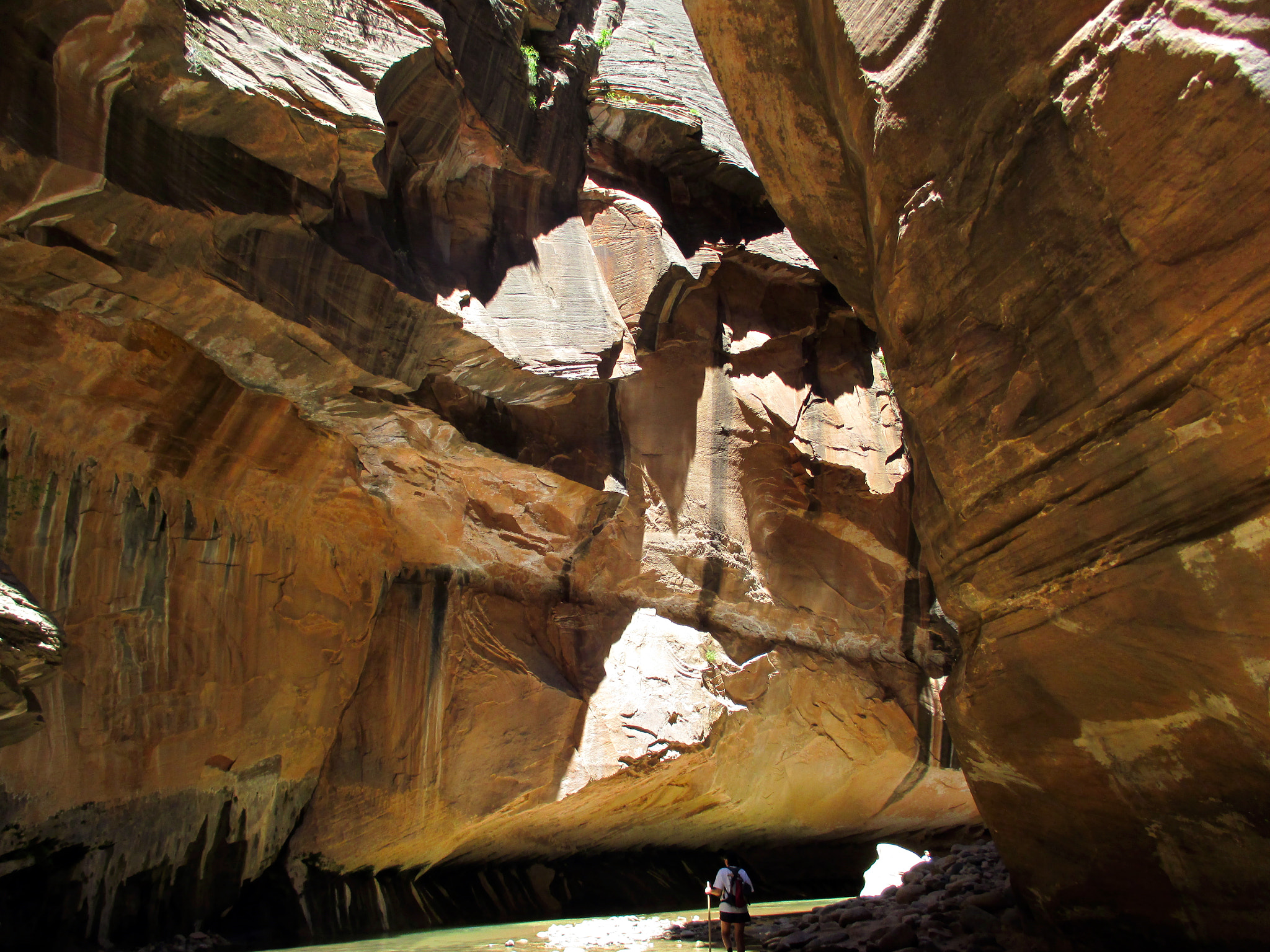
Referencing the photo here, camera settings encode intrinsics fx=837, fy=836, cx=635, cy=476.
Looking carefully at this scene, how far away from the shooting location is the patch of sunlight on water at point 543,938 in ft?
24.4

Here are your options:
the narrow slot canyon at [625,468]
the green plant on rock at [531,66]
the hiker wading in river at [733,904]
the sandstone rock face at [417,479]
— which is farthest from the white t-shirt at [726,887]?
the green plant on rock at [531,66]

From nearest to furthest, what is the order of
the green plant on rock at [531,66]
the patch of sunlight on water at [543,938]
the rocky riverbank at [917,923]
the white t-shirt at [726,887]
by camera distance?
the rocky riverbank at [917,923] < the white t-shirt at [726,887] < the patch of sunlight on water at [543,938] < the green plant on rock at [531,66]

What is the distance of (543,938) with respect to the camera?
8.30m

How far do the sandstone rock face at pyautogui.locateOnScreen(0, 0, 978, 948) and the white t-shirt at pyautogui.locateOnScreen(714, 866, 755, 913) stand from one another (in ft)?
6.77

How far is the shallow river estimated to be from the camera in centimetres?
745

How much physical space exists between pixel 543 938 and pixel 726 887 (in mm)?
2504

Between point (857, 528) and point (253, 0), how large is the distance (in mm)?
8823

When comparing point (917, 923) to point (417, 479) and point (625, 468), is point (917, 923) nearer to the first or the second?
point (625, 468)

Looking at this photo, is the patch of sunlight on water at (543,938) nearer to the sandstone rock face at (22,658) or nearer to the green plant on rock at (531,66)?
the sandstone rock face at (22,658)

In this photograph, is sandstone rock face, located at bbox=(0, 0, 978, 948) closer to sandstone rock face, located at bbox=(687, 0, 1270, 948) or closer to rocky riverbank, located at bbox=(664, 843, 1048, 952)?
rocky riverbank, located at bbox=(664, 843, 1048, 952)

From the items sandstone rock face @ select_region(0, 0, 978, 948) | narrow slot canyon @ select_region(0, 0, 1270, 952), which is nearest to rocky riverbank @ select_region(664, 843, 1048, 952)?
narrow slot canyon @ select_region(0, 0, 1270, 952)

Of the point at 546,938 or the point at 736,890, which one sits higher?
the point at 736,890

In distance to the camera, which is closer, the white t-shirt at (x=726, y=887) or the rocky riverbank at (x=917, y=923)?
the rocky riverbank at (x=917, y=923)

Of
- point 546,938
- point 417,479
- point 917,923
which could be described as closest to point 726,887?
point 917,923
